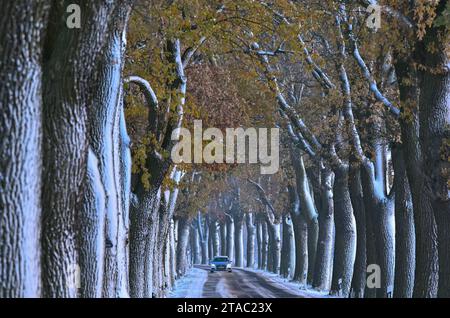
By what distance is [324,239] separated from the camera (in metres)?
44.9

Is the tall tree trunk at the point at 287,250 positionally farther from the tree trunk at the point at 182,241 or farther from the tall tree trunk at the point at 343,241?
the tall tree trunk at the point at 343,241

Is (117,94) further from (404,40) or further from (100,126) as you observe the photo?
(404,40)

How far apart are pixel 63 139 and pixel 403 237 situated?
1535 centimetres

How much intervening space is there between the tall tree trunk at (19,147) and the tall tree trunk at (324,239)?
3429cm

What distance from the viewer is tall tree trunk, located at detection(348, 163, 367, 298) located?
32.9 meters

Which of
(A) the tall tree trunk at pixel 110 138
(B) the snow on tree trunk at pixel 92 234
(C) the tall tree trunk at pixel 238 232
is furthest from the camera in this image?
(C) the tall tree trunk at pixel 238 232

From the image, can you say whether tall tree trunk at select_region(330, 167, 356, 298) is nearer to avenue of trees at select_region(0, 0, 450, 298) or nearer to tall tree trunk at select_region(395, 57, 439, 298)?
avenue of trees at select_region(0, 0, 450, 298)

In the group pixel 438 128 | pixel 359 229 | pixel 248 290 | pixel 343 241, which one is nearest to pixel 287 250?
pixel 248 290

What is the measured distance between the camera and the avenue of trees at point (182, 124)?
10.6 metres

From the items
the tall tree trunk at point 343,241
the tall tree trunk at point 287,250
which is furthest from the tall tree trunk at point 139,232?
the tall tree trunk at point 287,250

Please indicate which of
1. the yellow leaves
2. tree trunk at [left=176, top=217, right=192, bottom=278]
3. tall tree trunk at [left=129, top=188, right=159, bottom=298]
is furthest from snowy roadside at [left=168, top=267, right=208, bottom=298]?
the yellow leaves

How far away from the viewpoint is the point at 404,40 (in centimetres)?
2048

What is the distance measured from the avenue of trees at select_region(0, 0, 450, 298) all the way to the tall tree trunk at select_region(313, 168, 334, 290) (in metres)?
0.09

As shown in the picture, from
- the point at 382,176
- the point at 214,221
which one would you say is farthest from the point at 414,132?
the point at 214,221
